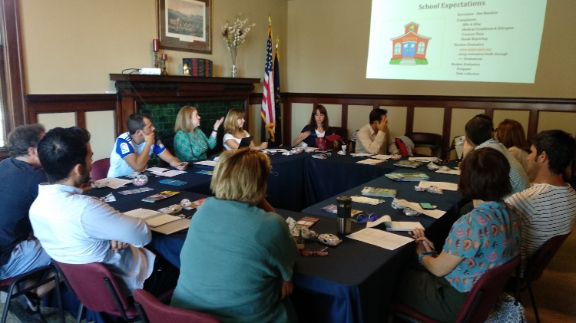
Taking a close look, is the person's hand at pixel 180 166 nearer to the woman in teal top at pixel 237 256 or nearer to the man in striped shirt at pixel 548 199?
the woman in teal top at pixel 237 256

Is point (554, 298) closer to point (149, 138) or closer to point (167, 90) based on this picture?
point (149, 138)

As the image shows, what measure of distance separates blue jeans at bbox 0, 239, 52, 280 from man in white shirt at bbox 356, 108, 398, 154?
11.2 ft

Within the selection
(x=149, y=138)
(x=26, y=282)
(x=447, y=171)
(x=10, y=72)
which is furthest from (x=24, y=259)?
(x=447, y=171)

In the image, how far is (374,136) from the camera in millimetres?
4832

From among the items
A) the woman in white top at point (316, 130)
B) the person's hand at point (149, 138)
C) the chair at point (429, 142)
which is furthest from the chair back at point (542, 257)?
the chair at point (429, 142)

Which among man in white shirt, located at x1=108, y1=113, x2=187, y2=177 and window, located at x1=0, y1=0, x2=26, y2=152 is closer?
man in white shirt, located at x1=108, y1=113, x2=187, y2=177

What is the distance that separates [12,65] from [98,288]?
271 centimetres

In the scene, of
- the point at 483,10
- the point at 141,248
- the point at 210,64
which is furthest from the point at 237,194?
the point at 483,10

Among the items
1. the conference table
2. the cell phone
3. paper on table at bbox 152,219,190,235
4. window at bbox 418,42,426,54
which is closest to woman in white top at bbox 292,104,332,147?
window at bbox 418,42,426,54

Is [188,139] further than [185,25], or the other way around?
[185,25]

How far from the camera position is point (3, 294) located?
2.70 metres

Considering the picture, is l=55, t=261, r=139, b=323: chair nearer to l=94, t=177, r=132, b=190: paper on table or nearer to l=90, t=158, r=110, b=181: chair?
l=94, t=177, r=132, b=190: paper on table

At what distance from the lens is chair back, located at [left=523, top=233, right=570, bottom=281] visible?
2.06 m

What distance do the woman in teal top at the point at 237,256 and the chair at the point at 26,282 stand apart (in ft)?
3.72
